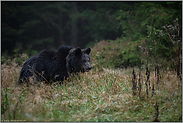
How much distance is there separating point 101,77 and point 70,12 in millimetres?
17244

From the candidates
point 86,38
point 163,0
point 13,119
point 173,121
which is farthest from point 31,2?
point 173,121

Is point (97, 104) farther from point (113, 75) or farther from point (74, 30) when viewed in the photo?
point (74, 30)

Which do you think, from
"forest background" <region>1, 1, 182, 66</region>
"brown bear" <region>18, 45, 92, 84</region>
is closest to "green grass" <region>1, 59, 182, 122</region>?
"brown bear" <region>18, 45, 92, 84</region>

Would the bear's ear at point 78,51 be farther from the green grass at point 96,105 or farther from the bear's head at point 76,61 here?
the green grass at point 96,105

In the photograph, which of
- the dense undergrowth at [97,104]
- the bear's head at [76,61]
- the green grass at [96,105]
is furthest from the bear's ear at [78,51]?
the green grass at [96,105]

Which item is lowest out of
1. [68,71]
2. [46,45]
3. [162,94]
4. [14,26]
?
[162,94]

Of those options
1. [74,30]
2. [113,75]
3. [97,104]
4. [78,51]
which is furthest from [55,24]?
[97,104]

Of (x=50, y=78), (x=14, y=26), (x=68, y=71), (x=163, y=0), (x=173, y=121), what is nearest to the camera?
(x=173, y=121)

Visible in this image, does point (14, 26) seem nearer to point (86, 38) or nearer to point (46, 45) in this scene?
point (46, 45)

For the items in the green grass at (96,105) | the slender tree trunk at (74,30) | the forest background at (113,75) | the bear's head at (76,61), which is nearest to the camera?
the green grass at (96,105)

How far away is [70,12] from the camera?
20828mm

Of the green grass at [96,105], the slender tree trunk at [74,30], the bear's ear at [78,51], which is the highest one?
the slender tree trunk at [74,30]

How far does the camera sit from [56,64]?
5.46 meters

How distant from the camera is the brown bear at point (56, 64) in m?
5.33
